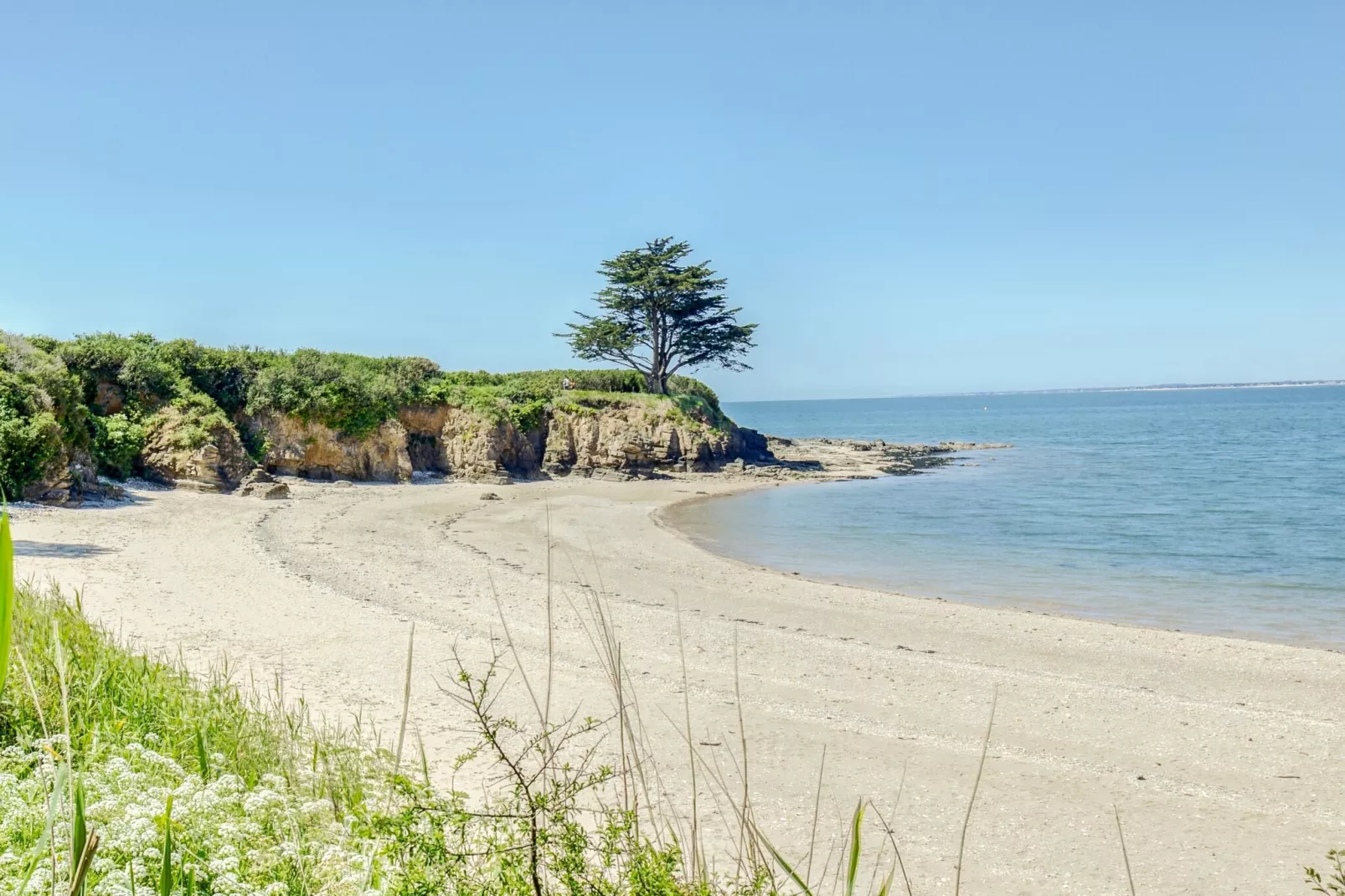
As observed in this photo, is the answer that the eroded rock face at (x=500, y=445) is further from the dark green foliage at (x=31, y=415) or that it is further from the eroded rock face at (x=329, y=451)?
the dark green foliage at (x=31, y=415)

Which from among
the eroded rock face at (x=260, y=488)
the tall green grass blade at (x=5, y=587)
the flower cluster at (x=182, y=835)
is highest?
the tall green grass blade at (x=5, y=587)

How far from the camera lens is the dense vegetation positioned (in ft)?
62.1

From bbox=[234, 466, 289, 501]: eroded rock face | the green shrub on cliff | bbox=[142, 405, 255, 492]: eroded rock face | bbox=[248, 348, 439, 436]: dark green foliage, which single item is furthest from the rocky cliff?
the green shrub on cliff

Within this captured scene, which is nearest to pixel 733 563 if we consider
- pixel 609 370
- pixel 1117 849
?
pixel 1117 849

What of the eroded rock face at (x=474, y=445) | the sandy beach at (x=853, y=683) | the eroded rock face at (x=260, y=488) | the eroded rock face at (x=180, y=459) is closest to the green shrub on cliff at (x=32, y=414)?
the sandy beach at (x=853, y=683)

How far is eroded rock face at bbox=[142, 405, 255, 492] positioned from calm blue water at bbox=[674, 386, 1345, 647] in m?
13.2

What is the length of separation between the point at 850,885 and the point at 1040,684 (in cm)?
966

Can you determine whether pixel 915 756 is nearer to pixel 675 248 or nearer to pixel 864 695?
pixel 864 695

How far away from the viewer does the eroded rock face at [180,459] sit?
79.8 ft

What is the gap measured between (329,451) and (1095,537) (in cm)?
2371

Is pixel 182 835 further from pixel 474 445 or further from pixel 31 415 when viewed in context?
pixel 474 445

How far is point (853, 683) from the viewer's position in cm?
1039

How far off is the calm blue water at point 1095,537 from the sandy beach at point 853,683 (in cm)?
216

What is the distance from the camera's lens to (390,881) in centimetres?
282
